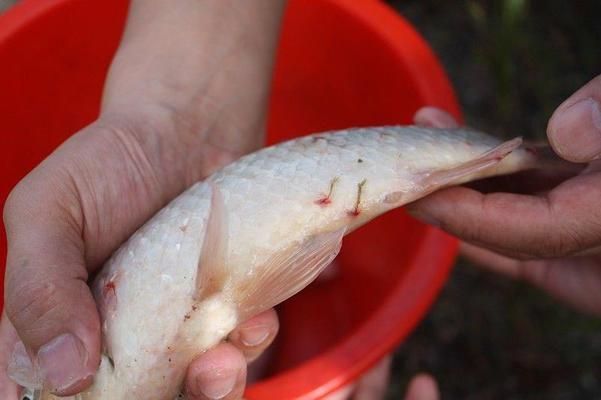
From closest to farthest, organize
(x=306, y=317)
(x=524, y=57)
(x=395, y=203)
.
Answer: (x=395, y=203) < (x=306, y=317) < (x=524, y=57)

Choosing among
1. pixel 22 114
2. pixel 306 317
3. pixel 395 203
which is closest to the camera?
pixel 395 203

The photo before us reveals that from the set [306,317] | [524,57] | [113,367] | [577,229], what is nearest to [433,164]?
[577,229]

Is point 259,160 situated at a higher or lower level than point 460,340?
higher

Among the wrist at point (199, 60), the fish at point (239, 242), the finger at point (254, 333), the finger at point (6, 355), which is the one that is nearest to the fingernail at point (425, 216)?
the fish at point (239, 242)

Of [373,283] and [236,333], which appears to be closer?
[236,333]

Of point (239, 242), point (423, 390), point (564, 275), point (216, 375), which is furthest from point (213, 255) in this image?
point (564, 275)

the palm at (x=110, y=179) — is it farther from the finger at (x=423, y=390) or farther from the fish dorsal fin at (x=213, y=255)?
the finger at (x=423, y=390)

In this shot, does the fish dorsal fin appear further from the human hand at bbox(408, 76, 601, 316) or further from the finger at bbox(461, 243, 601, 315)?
the finger at bbox(461, 243, 601, 315)

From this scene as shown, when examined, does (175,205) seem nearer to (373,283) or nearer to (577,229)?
(577,229)
